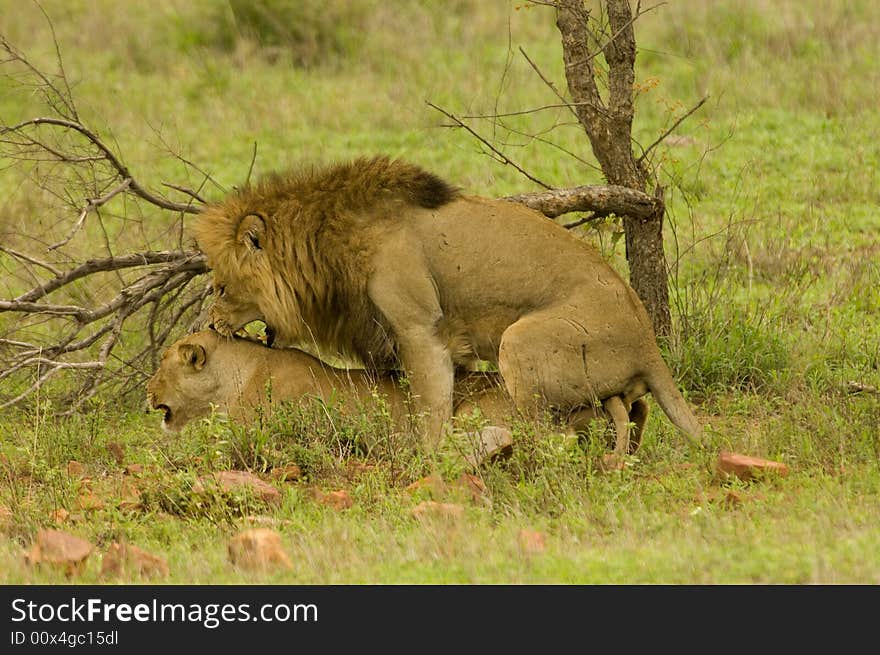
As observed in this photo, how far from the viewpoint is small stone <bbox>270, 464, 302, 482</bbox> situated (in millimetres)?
7078

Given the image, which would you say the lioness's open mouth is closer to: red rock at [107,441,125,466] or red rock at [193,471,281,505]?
red rock at [107,441,125,466]

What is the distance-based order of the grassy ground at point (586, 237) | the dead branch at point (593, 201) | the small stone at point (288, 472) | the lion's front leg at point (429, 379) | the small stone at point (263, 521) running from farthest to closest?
the dead branch at point (593, 201) < the lion's front leg at point (429, 379) < the small stone at point (288, 472) < the small stone at point (263, 521) < the grassy ground at point (586, 237)

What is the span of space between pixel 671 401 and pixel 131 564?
303 cm

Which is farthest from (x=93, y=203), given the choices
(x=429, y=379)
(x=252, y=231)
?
(x=429, y=379)

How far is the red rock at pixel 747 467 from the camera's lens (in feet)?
21.4

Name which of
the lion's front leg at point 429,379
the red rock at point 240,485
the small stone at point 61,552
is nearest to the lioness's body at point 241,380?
the lion's front leg at point 429,379

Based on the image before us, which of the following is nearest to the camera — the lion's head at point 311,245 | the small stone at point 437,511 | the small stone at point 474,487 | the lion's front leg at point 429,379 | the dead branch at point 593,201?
the small stone at point 437,511

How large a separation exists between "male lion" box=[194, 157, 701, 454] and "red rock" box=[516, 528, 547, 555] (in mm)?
1812

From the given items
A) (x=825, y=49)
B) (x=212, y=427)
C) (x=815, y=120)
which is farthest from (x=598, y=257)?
(x=825, y=49)

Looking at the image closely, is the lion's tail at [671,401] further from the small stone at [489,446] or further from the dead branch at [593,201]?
the dead branch at [593,201]

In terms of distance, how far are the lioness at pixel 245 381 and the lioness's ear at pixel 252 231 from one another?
55 cm

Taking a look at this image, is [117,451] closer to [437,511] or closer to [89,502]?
[89,502]

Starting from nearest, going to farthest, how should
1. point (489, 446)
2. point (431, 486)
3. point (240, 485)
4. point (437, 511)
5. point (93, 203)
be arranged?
point (437, 511)
point (431, 486)
point (240, 485)
point (489, 446)
point (93, 203)

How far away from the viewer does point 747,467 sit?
6543mm
